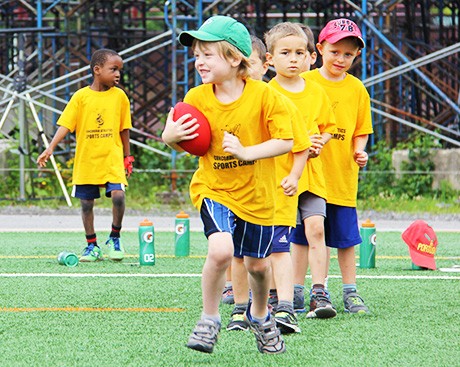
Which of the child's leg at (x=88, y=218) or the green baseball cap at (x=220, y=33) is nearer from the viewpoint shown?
the green baseball cap at (x=220, y=33)

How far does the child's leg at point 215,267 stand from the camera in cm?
568

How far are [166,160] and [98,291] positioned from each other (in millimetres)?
11519

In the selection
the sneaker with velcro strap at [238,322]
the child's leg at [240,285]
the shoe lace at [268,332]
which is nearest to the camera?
the shoe lace at [268,332]

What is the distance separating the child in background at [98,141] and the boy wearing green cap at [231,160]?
4.65 m

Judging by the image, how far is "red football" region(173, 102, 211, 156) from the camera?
5719mm

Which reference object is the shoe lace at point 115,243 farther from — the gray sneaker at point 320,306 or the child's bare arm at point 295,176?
the child's bare arm at point 295,176

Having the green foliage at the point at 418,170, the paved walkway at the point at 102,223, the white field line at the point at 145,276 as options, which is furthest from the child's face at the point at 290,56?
the green foliage at the point at 418,170

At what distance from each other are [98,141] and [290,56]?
3.77 metres

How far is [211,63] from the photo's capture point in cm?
573

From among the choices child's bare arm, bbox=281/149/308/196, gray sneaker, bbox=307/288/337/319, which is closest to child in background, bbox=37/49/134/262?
gray sneaker, bbox=307/288/337/319

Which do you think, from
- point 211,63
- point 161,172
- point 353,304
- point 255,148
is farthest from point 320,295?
point 161,172

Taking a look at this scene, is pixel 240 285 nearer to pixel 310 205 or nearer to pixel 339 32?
pixel 310 205

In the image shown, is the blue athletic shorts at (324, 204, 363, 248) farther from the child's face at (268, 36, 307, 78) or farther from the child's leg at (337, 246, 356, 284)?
the child's face at (268, 36, 307, 78)

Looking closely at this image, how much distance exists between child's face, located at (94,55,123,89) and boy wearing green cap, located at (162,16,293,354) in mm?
4622
